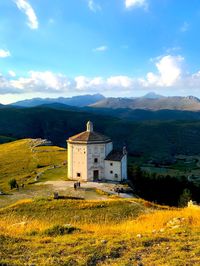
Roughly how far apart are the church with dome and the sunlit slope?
8029 millimetres

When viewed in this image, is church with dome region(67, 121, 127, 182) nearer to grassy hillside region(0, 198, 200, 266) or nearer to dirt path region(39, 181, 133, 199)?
dirt path region(39, 181, 133, 199)

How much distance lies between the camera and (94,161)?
50.5 meters

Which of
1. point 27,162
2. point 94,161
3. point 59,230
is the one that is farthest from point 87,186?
point 59,230

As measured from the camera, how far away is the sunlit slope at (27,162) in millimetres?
58394

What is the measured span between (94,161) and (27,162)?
87.1 feet

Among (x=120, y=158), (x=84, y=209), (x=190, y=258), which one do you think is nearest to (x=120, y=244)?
(x=190, y=258)

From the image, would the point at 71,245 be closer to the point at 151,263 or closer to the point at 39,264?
the point at 39,264

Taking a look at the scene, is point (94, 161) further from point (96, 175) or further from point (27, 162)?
point (27, 162)

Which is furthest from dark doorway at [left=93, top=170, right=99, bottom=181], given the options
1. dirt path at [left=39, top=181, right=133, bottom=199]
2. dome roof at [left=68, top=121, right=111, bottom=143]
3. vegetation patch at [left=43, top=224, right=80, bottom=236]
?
vegetation patch at [left=43, top=224, right=80, bottom=236]

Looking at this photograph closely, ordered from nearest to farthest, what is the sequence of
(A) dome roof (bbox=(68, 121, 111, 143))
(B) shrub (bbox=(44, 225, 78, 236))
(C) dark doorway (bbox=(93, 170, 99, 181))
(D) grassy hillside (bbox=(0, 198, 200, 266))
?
1. (D) grassy hillside (bbox=(0, 198, 200, 266))
2. (B) shrub (bbox=(44, 225, 78, 236))
3. (A) dome roof (bbox=(68, 121, 111, 143))
4. (C) dark doorway (bbox=(93, 170, 99, 181))

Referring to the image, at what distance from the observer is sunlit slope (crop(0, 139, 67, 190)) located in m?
58.4

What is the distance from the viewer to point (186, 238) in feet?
40.0

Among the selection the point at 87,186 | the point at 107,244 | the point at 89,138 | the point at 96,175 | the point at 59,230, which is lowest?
the point at 87,186

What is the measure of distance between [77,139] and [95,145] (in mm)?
3141
